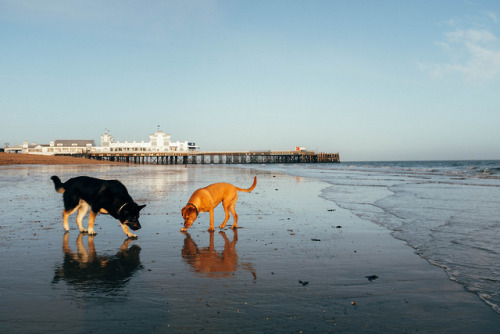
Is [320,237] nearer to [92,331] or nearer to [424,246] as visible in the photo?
[424,246]

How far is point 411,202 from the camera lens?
13156mm

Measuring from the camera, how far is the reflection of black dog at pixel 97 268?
14.4 feet

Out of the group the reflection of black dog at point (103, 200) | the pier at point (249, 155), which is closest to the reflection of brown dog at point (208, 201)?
the reflection of black dog at point (103, 200)

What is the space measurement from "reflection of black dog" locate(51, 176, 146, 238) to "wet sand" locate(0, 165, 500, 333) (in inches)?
14.1

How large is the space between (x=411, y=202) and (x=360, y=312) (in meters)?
10.6

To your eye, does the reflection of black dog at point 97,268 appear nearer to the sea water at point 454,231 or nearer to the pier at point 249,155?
the sea water at point 454,231

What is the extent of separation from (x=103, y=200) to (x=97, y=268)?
241cm

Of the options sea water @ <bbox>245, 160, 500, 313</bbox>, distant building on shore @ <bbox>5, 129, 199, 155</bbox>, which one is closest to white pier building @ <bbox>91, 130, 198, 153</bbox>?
distant building on shore @ <bbox>5, 129, 199, 155</bbox>

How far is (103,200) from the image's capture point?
23.7 feet

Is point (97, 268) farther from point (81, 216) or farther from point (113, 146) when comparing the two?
point (113, 146)

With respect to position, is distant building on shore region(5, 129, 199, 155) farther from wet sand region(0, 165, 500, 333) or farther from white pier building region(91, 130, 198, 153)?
wet sand region(0, 165, 500, 333)

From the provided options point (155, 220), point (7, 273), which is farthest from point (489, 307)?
point (155, 220)

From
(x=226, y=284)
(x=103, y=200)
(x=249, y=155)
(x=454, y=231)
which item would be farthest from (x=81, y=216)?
(x=249, y=155)

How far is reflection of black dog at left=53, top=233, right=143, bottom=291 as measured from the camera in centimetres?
439
